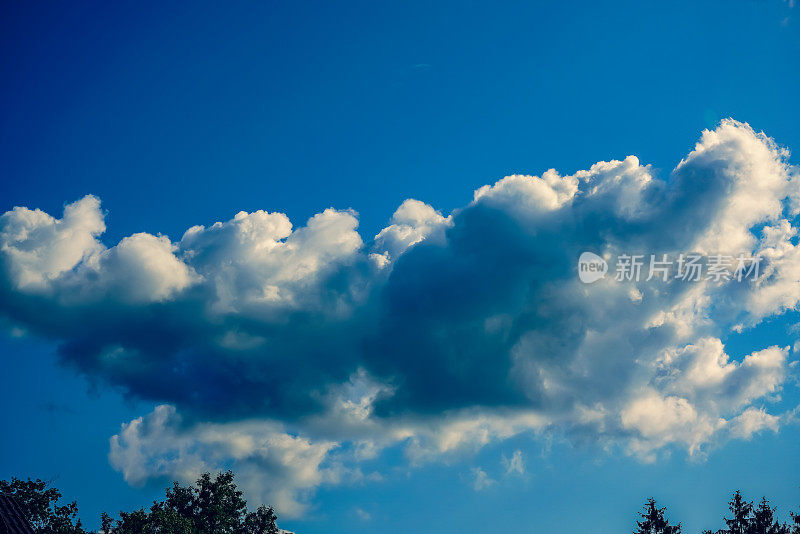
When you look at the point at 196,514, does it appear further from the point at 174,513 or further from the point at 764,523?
the point at 764,523

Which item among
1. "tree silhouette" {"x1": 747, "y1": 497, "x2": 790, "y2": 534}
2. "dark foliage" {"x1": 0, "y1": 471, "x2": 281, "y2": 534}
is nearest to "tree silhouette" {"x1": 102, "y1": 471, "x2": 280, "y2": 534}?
"dark foliage" {"x1": 0, "y1": 471, "x2": 281, "y2": 534}

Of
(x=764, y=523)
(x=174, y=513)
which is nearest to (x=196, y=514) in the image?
(x=174, y=513)

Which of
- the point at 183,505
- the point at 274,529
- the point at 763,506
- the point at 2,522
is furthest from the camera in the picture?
the point at 274,529

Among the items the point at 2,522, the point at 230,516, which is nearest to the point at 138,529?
the point at 230,516

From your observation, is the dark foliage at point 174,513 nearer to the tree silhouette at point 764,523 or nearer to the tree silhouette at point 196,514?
the tree silhouette at point 196,514

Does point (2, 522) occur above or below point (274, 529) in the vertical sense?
below

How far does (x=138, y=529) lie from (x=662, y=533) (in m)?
63.4

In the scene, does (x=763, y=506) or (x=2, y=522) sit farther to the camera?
(x=763, y=506)

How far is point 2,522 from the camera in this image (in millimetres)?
44719

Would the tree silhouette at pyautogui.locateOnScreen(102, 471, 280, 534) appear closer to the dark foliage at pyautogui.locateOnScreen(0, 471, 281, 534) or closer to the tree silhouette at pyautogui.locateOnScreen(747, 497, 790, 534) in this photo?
the dark foliage at pyautogui.locateOnScreen(0, 471, 281, 534)

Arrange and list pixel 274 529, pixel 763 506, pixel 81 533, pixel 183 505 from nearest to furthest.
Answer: pixel 763 506, pixel 81 533, pixel 183 505, pixel 274 529

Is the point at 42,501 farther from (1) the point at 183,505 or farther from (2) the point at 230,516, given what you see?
(2) the point at 230,516

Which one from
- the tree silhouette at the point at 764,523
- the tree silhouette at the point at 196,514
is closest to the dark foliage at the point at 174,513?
the tree silhouette at the point at 196,514

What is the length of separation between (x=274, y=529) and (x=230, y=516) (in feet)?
53.6
